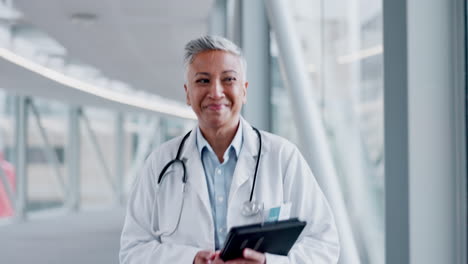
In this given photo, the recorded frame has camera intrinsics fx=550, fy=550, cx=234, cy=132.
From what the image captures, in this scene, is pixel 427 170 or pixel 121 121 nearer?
pixel 427 170

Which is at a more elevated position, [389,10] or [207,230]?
[389,10]

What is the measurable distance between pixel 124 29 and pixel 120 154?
11.6 m

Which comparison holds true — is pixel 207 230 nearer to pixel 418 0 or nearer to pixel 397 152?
pixel 397 152

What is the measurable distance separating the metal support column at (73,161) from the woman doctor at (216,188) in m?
15.4

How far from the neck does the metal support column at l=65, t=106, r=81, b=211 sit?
50.9 feet

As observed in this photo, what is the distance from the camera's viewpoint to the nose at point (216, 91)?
207 cm

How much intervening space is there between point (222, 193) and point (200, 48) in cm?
56

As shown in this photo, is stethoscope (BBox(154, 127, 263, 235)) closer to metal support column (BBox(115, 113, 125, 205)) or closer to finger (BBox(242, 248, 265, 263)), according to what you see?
finger (BBox(242, 248, 265, 263))

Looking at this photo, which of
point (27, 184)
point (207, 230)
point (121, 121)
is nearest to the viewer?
point (207, 230)

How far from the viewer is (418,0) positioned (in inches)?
72.7

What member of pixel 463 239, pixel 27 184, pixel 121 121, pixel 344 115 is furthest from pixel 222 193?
pixel 121 121

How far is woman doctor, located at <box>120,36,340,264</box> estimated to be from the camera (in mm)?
2055

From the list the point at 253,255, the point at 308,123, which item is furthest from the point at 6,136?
the point at 253,255

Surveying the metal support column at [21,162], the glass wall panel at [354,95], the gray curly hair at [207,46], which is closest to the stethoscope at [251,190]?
the gray curly hair at [207,46]
